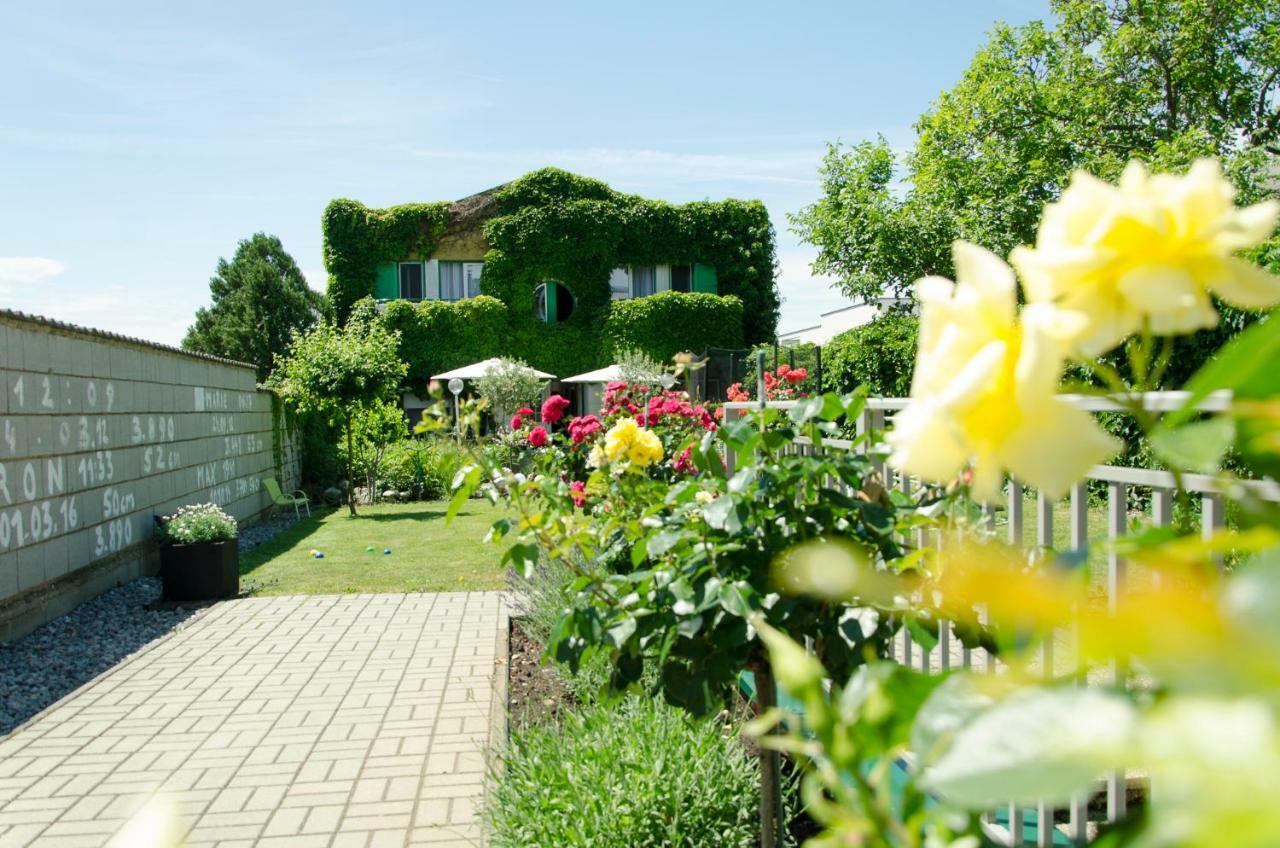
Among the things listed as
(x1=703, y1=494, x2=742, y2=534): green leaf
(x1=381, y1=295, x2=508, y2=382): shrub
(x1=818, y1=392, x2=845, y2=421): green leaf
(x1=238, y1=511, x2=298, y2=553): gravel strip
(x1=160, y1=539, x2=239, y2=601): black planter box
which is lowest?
(x1=238, y1=511, x2=298, y2=553): gravel strip

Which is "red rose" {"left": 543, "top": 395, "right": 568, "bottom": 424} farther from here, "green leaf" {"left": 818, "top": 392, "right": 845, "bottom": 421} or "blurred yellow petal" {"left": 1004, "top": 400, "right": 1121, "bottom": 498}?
"blurred yellow petal" {"left": 1004, "top": 400, "right": 1121, "bottom": 498}

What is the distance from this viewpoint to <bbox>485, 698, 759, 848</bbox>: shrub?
2.95 meters

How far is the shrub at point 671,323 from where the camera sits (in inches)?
994

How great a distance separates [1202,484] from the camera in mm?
1604

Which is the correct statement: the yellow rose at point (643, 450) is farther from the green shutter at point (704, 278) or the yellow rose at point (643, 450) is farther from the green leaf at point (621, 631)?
the green shutter at point (704, 278)

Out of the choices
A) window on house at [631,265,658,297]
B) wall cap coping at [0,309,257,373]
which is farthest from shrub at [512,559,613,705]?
window on house at [631,265,658,297]

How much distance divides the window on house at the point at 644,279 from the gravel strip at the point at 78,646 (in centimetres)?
1862

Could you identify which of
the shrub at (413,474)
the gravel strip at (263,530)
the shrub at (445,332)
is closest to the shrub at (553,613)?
the gravel strip at (263,530)

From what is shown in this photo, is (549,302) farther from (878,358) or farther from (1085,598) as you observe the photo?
(1085,598)

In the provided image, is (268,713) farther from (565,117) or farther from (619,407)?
(565,117)

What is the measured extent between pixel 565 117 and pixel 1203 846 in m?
17.5

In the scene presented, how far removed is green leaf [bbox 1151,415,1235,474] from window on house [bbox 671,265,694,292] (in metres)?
26.0

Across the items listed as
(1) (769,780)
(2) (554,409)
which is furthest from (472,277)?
(1) (769,780)

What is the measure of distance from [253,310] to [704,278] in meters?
22.6
